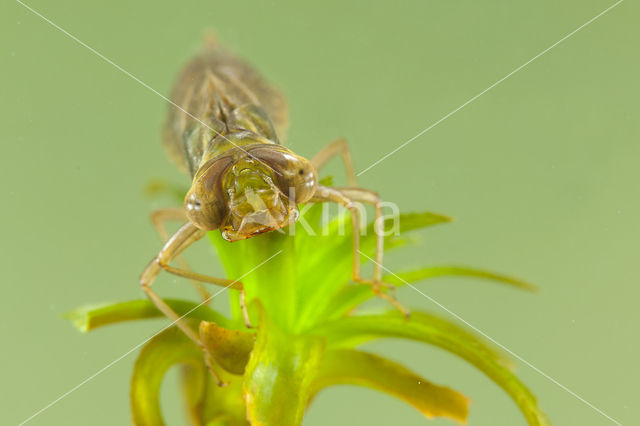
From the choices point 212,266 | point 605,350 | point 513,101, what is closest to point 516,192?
point 513,101

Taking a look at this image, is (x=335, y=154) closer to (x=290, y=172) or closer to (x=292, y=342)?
(x=290, y=172)

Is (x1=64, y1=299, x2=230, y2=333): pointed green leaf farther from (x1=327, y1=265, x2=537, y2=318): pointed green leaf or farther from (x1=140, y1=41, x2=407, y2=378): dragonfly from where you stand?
(x1=327, y1=265, x2=537, y2=318): pointed green leaf

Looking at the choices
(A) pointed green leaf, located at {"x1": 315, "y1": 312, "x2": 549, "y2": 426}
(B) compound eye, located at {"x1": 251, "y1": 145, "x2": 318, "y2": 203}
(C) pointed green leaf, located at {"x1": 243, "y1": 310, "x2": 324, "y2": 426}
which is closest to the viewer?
(C) pointed green leaf, located at {"x1": 243, "y1": 310, "x2": 324, "y2": 426}

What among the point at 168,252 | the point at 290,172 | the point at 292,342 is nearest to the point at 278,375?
the point at 292,342

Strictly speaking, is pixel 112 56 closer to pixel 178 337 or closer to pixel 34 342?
pixel 34 342

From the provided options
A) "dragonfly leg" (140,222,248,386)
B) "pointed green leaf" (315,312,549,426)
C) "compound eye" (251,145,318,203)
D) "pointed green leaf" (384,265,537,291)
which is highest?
"compound eye" (251,145,318,203)

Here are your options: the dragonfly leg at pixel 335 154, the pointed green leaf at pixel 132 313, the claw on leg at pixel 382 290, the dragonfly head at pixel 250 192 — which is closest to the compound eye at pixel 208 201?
the dragonfly head at pixel 250 192

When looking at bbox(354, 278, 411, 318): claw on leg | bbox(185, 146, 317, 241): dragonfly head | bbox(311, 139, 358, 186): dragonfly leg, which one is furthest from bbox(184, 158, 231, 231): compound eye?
bbox(311, 139, 358, 186): dragonfly leg
